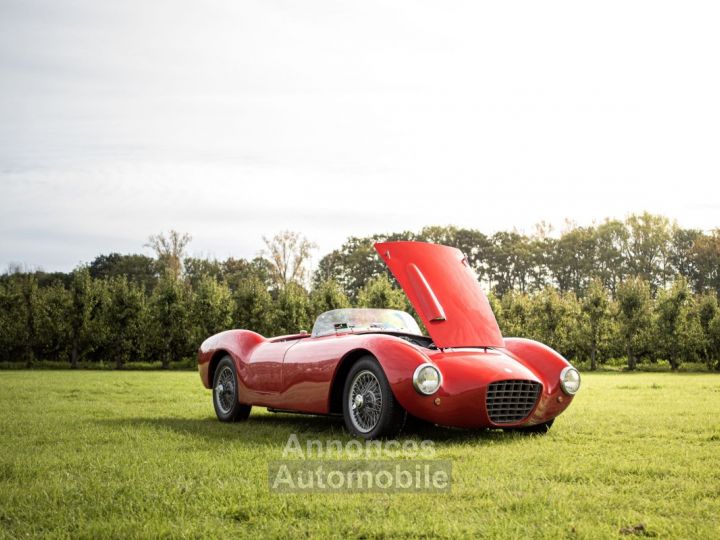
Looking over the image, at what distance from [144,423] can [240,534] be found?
17.3ft

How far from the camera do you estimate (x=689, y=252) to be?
210 feet

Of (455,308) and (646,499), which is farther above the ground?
(455,308)

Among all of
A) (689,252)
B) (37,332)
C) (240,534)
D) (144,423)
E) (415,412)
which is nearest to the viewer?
(240,534)

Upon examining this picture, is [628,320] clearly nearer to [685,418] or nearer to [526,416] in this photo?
[685,418]

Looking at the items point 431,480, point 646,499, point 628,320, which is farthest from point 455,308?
point 628,320

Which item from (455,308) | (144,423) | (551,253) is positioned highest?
(551,253)

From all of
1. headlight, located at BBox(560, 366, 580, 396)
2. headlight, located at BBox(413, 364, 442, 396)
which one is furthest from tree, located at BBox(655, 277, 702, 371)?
headlight, located at BBox(413, 364, 442, 396)

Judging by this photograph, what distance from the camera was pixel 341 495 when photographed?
4.64 metres

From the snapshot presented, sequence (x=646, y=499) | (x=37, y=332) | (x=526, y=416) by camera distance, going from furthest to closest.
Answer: (x=37, y=332)
(x=526, y=416)
(x=646, y=499)

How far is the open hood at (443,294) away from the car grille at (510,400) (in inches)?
26.1

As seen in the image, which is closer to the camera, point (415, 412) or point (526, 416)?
point (415, 412)

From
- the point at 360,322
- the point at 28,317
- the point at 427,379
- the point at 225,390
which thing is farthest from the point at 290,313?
the point at 427,379

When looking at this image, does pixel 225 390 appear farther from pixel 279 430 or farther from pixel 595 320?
pixel 595 320

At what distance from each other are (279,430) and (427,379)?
6.84 ft
